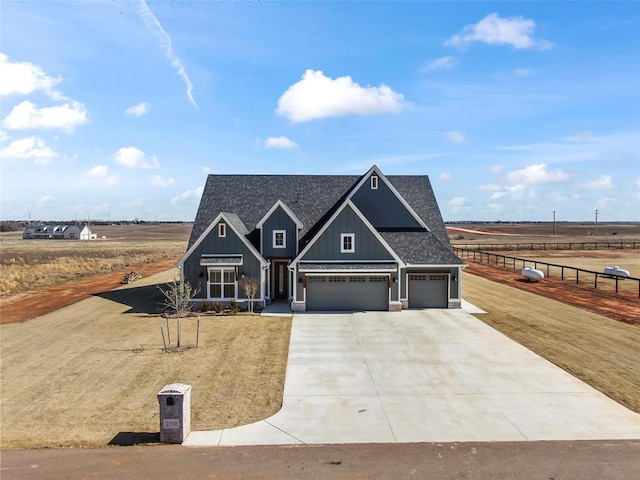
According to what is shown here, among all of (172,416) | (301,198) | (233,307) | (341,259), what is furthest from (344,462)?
(301,198)

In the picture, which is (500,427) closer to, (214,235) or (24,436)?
(24,436)

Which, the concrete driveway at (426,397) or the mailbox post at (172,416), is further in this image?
the concrete driveway at (426,397)

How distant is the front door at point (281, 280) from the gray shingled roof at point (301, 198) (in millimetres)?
2677

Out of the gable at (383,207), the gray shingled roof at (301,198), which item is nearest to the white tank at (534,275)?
the gray shingled roof at (301,198)

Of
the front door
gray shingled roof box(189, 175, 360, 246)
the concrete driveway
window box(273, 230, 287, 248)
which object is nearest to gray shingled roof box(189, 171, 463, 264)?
gray shingled roof box(189, 175, 360, 246)

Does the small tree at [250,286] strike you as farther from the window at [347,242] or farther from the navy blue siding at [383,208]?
the navy blue siding at [383,208]

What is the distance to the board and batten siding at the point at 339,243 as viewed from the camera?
25609 mm

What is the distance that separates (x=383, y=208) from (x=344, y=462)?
21.1m

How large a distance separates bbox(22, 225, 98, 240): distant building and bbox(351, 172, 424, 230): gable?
123855mm

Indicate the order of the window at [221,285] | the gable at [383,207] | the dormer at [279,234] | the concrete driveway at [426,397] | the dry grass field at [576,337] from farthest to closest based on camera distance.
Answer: the gable at [383,207] → the dormer at [279,234] → the window at [221,285] → the dry grass field at [576,337] → the concrete driveway at [426,397]

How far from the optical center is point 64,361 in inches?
642

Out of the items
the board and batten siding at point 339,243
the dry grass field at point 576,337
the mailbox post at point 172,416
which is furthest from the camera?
the board and batten siding at point 339,243

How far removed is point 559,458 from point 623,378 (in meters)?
6.68

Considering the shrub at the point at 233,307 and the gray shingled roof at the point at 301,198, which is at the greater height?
the gray shingled roof at the point at 301,198
